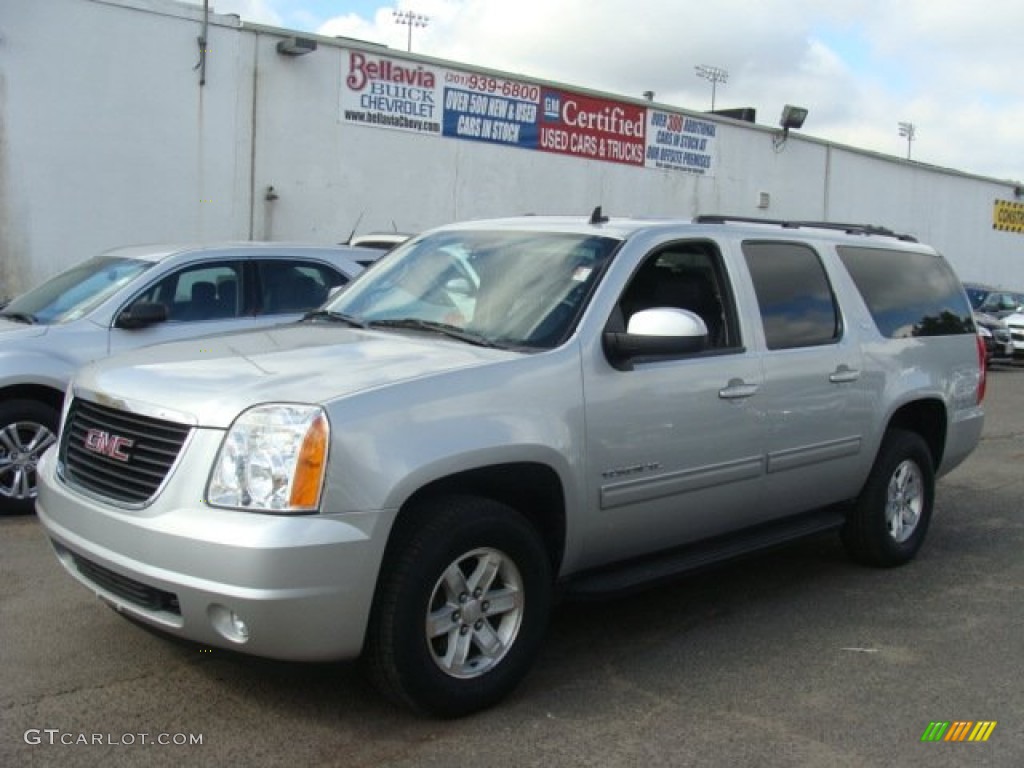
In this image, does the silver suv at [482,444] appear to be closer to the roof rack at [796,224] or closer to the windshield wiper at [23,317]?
the roof rack at [796,224]

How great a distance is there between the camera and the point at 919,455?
20.5ft

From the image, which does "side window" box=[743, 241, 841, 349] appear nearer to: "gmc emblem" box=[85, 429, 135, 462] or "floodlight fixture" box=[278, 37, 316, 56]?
"gmc emblem" box=[85, 429, 135, 462]

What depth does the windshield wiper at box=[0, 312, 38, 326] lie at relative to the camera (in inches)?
279

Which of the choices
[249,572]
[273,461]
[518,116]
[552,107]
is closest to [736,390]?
[273,461]

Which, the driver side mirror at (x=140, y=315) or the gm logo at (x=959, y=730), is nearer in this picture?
the gm logo at (x=959, y=730)

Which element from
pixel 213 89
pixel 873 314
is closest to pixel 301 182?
pixel 213 89

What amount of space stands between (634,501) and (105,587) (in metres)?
2.04

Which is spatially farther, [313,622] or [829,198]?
[829,198]

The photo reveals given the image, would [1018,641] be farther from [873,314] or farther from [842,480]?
[873,314]

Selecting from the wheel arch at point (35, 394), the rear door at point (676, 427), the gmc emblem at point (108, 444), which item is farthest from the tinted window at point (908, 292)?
the wheel arch at point (35, 394)

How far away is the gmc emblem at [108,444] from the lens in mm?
3785

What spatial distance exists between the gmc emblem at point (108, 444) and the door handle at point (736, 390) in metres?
2.47

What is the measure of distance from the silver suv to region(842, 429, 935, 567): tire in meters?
0.03

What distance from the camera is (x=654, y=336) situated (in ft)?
13.9
